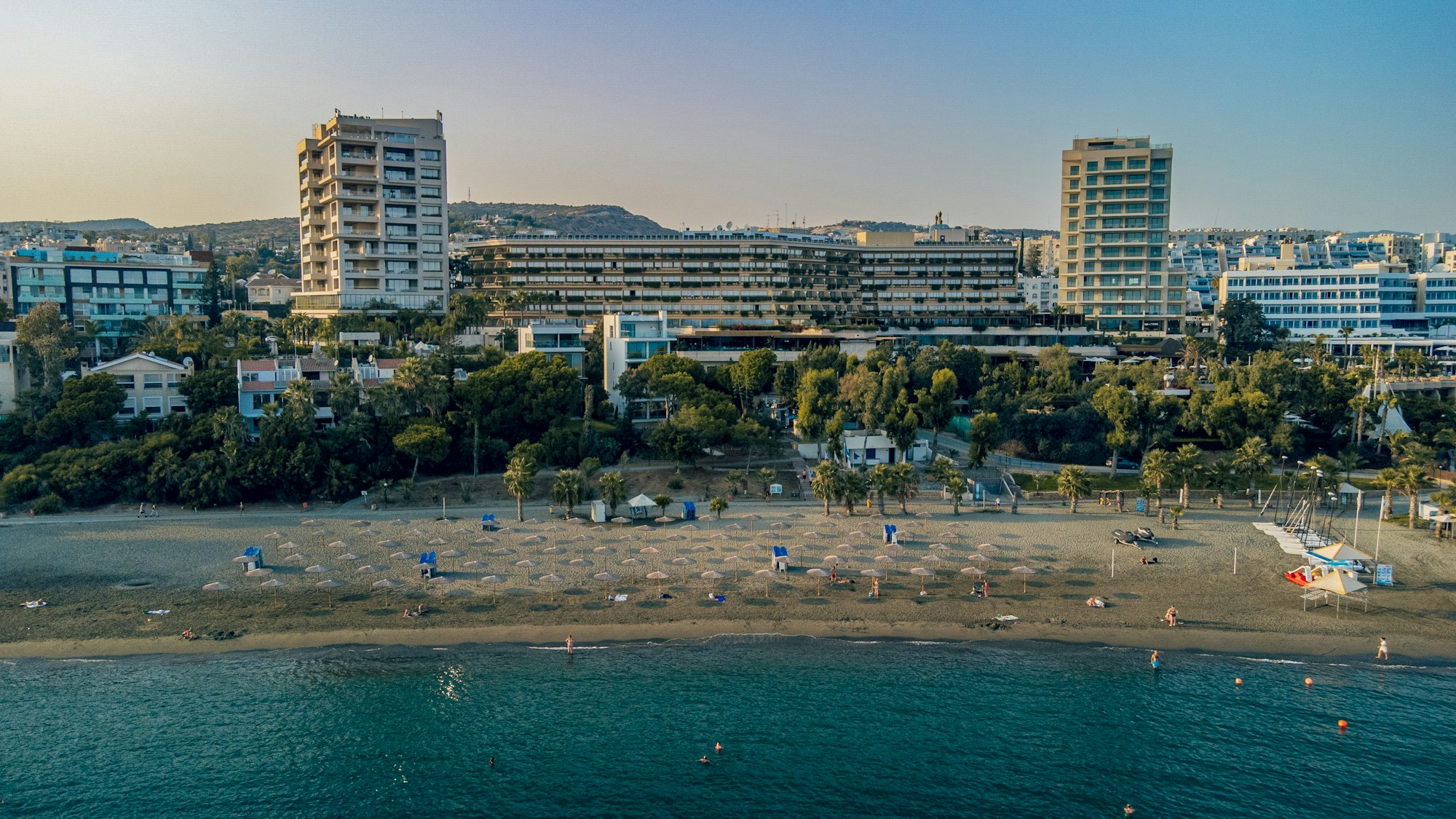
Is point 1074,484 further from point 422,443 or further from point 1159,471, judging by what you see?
point 422,443

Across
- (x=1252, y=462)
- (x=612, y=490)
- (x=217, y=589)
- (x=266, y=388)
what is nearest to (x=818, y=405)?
(x=612, y=490)

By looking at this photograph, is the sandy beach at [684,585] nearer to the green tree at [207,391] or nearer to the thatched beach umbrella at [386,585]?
the thatched beach umbrella at [386,585]

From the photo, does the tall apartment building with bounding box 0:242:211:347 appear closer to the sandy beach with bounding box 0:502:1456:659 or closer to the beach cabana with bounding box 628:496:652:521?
the sandy beach with bounding box 0:502:1456:659

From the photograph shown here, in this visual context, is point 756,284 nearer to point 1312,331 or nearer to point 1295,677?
point 1312,331

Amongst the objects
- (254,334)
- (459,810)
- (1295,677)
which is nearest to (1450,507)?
(1295,677)

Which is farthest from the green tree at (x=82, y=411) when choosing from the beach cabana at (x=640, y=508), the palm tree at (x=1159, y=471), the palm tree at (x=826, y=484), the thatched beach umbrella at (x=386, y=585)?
the palm tree at (x=1159, y=471)

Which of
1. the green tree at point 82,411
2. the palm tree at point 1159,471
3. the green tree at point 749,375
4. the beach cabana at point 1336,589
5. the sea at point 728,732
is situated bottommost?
the sea at point 728,732

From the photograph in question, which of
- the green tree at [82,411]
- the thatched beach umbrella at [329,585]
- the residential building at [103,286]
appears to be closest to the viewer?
the thatched beach umbrella at [329,585]
